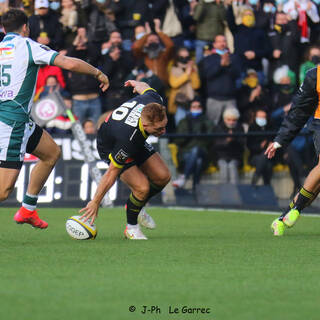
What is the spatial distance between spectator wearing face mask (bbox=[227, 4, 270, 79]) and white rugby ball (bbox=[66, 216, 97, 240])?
9316 mm

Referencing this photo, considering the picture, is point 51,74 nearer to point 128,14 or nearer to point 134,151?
point 128,14

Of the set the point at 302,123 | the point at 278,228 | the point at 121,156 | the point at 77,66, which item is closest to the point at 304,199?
the point at 278,228

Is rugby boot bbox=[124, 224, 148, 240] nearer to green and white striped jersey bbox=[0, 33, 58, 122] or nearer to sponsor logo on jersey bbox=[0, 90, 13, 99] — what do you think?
green and white striped jersey bbox=[0, 33, 58, 122]

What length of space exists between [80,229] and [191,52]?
386 inches

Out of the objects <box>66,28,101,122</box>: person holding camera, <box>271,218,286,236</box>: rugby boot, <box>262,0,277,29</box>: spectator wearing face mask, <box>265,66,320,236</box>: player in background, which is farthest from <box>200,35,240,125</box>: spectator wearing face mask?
<box>265,66,320,236</box>: player in background

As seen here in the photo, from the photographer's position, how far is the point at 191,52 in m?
20.2

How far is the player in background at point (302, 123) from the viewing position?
36.5 feet

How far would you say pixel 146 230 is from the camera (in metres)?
12.9

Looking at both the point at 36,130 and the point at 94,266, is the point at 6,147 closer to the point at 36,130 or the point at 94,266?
the point at 36,130

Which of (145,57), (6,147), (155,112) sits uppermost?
(155,112)

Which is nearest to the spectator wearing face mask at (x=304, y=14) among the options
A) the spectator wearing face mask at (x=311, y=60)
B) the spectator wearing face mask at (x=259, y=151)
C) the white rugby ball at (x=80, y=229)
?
the spectator wearing face mask at (x=311, y=60)

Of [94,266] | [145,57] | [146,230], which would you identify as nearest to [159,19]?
[145,57]

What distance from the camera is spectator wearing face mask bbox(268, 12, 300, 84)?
19.8m

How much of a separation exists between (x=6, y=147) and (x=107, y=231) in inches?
99.2
